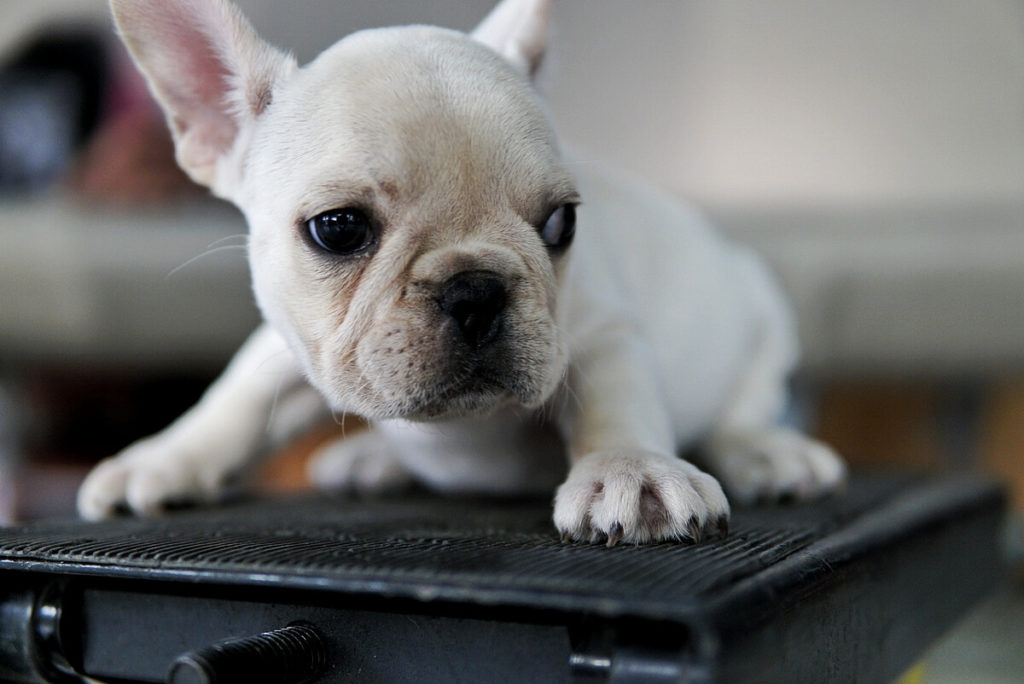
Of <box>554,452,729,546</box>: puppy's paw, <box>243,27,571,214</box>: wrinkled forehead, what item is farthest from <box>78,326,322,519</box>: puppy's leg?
<box>554,452,729,546</box>: puppy's paw

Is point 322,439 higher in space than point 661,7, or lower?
lower

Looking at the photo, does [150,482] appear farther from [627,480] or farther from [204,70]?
[627,480]

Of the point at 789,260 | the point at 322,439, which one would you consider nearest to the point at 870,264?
the point at 789,260

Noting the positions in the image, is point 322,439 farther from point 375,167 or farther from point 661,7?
point 375,167

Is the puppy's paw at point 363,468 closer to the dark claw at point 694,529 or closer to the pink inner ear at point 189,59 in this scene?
the pink inner ear at point 189,59

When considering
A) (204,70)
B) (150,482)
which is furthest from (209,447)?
(204,70)

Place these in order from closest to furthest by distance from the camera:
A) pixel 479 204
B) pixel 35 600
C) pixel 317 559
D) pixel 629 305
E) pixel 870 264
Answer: pixel 317 559, pixel 35 600, pixel 479 204, pixel 629 305, pixel 870 264

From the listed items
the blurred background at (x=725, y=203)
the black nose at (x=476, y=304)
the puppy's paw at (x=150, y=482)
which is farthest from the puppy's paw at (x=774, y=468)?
the blurred background at (x=725, y=203)
